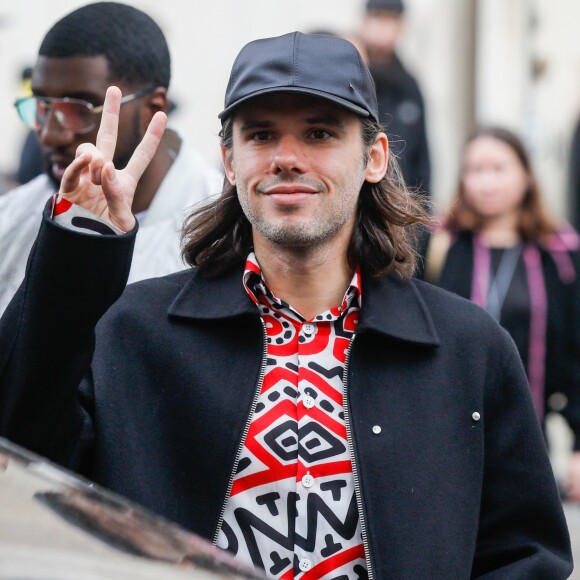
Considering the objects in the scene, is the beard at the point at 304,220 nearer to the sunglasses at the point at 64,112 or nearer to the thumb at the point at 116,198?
the thumb at the point at 116,198

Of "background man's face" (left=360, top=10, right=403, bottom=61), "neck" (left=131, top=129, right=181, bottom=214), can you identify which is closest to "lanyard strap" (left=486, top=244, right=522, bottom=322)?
"background man's face" (left=360, top=10, right=403, bottom=61)

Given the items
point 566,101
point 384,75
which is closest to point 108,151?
point 384,75

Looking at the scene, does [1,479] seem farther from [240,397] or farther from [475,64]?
[475,64]

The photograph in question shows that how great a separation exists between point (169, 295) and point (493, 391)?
77 centimetres

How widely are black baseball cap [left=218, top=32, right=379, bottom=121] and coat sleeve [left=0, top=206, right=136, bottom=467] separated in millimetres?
457

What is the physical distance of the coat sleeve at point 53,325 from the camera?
10.1 feet

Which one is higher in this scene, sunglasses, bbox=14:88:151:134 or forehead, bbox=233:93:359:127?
forehead, bbox=233:93:359:127

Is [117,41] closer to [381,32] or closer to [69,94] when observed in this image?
[69,94]

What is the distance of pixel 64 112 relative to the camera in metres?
4.24

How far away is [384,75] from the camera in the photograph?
751 cm

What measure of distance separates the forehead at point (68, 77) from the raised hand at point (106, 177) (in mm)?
1003

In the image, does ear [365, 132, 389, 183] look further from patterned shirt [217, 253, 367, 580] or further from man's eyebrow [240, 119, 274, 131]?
patterned shirt [217, 253, 367, 580]

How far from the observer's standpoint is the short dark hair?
14.2 ft

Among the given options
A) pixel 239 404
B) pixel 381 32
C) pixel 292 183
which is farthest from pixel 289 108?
pixel 381 32
